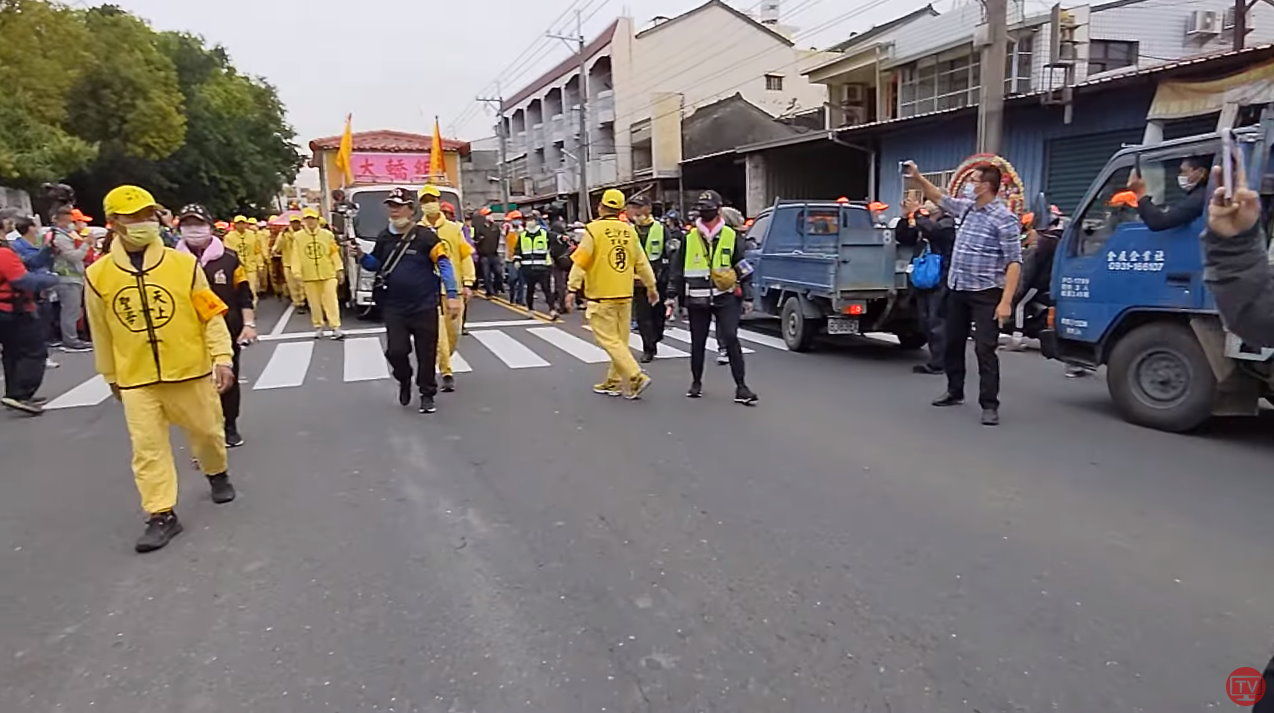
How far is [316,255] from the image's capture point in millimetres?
11898

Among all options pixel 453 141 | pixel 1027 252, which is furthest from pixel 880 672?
pixel 453 141

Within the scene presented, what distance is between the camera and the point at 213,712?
9.67 ft

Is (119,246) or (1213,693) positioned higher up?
(119,246)

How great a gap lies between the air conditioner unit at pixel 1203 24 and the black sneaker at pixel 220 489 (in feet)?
91.0

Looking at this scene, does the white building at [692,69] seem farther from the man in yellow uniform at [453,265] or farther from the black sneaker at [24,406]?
the black sneaker at [24,406]

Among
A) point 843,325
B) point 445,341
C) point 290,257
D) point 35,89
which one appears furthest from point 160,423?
point 35,89

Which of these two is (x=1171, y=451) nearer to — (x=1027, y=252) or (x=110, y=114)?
(x=1027, y=252)

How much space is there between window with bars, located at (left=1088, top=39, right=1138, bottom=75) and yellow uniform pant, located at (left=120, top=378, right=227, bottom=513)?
25.6 m

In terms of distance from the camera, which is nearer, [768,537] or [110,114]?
[768,537]

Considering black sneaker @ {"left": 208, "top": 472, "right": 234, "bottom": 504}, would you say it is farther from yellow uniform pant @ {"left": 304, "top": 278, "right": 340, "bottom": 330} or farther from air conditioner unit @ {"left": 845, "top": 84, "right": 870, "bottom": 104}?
air conditioner unit @ {"left": 845, "top": 84, "right": 870, "bottom": 104}

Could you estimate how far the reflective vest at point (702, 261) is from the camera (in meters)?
7.55

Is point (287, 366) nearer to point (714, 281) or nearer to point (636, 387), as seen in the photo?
point (636, 387)

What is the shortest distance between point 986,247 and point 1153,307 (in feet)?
3.90

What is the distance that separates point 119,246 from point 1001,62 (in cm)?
1153
